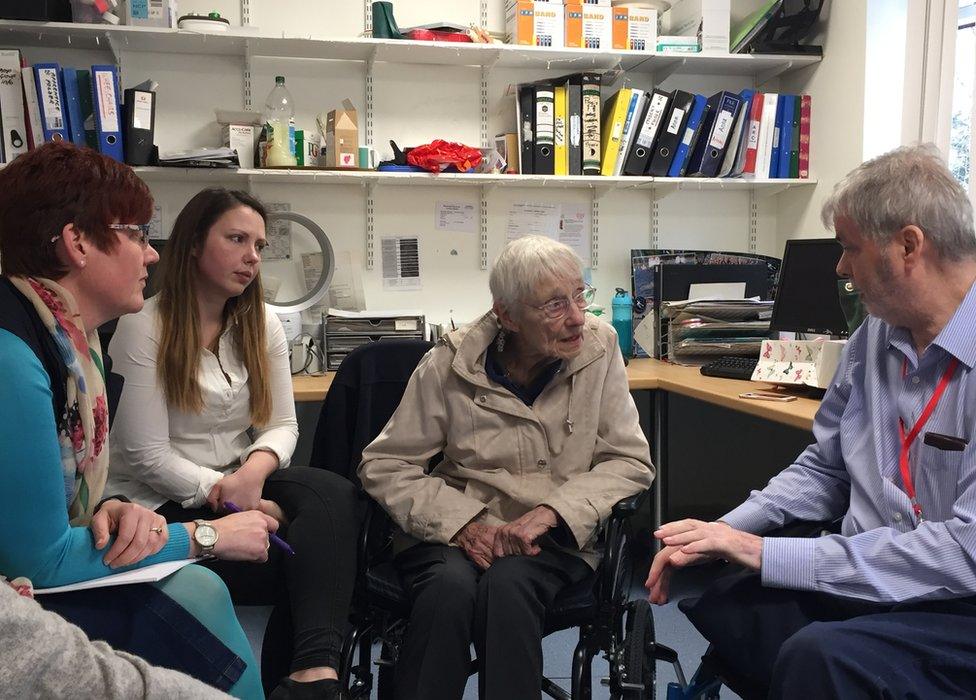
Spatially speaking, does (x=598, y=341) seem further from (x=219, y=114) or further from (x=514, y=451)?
(x=219, y=114)

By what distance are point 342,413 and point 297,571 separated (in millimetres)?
478

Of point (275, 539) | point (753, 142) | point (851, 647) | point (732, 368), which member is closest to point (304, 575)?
point (275, 539)

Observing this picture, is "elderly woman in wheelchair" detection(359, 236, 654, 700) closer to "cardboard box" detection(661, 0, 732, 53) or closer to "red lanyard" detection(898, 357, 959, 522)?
"red lanyard" detection(898, 357, 959, 522)

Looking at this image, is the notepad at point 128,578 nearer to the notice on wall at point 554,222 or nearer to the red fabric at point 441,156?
the red fabric at point 441,156

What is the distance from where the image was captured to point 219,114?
3.24 metres

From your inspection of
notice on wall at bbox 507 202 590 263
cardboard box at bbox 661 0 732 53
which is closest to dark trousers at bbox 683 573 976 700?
notice on wall at bbox 507 202 590 263

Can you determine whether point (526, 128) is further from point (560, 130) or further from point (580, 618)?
point (580, 618)

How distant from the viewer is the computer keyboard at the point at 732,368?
9.46ft

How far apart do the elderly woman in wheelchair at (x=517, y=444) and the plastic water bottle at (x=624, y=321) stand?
1541 millimetres

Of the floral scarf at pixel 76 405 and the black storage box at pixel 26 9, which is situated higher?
the black storage box at pixel 26 9

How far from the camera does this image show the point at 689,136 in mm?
3510

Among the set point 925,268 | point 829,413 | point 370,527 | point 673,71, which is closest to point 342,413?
point 370,527

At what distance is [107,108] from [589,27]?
174cm

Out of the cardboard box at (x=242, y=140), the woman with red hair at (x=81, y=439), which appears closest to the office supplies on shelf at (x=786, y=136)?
the cardboard box at (x=242, y=140)
